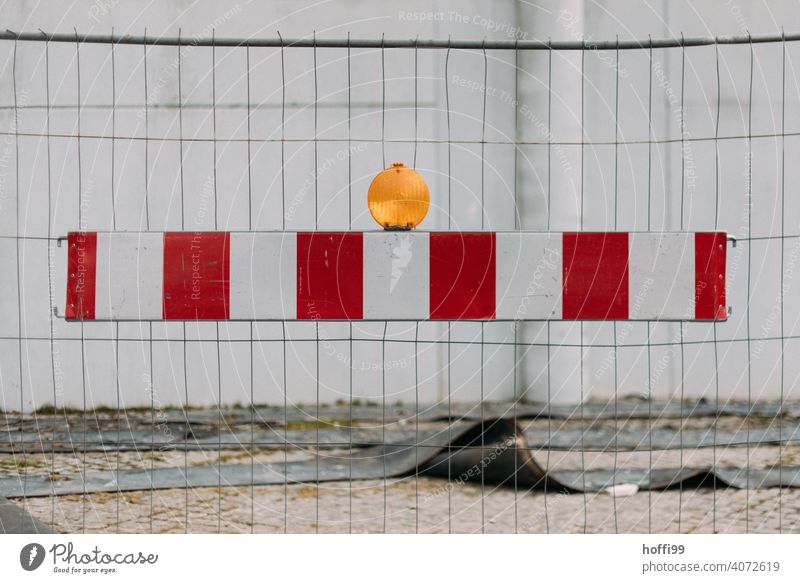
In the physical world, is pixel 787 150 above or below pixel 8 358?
above

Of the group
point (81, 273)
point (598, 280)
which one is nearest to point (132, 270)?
point (81, 273)

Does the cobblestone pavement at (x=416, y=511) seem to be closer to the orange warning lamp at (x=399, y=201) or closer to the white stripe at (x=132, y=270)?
the white stripe at (x=132, y=270)

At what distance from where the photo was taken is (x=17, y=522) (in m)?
3.23

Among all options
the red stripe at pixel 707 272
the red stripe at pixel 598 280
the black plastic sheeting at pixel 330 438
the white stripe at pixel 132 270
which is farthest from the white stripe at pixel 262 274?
the black plastic sheeting at pixel 330 438

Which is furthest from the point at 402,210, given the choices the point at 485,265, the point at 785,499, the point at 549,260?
the point at 785,499

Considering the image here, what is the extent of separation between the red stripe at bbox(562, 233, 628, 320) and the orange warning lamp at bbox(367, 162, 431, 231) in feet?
1.99

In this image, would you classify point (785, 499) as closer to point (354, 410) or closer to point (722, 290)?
point (722, 290)

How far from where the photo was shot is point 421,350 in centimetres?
598

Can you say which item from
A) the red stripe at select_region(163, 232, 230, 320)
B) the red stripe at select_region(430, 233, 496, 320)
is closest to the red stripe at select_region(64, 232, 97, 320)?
the red stripe at select_region(163, 232, 230, 320)

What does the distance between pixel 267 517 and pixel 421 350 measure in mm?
2455

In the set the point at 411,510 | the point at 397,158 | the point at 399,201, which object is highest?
the point at 397,158

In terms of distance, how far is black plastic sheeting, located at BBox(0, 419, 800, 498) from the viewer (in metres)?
4.09

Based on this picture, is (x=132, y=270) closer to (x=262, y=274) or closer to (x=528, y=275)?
(x=262, y=274)

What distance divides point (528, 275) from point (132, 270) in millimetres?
1478
